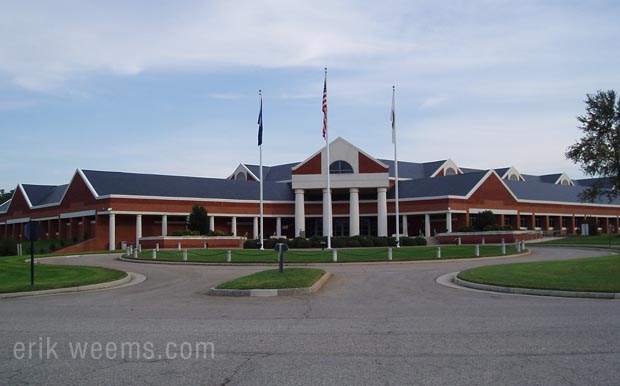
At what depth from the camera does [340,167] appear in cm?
6838

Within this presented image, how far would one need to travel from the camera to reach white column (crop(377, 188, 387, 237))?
219 ft

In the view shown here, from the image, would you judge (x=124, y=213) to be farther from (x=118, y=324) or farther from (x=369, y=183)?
(x=118, y=324)

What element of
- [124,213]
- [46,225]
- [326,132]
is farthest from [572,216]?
[46,225]

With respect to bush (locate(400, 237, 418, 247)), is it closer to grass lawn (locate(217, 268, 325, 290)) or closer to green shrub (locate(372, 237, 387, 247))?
green shrub (locate(372, 237, 387, 247))

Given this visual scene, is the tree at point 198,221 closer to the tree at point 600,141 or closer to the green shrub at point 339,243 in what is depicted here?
the green shrub at point 339,243

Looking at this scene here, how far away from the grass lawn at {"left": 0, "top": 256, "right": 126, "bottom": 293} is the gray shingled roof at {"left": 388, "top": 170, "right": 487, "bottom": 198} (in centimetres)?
4696

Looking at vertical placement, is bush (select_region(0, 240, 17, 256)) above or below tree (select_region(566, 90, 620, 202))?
below

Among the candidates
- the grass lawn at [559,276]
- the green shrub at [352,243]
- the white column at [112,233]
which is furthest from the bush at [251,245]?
the grass lawn at [559,276]

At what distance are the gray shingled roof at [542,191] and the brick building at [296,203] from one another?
27 cm

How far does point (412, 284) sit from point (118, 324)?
1157 centimetres

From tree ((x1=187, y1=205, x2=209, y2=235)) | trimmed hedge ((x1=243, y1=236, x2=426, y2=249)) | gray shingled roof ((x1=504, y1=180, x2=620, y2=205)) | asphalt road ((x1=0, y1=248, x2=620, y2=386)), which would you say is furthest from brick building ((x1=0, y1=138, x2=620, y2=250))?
asphalt road ((x1=0, y1=248, x2=620, y2=386))

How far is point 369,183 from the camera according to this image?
67.2 meters

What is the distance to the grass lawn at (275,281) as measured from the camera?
19.0m

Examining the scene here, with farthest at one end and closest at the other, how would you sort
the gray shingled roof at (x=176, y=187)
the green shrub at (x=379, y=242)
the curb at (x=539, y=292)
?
the gray shingled roof at (x=176, y=187), the green shrub at (x=379, y=242), the curb at (x=539, y=292)
